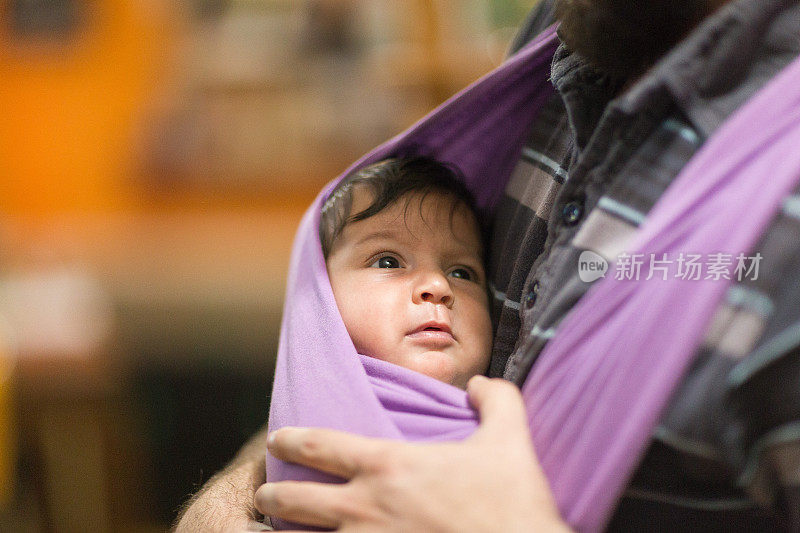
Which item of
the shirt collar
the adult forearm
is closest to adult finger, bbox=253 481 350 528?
the adult forearm

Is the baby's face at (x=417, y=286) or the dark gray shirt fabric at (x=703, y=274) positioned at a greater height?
the dark gray shirt fabric at (x=703, y=274)

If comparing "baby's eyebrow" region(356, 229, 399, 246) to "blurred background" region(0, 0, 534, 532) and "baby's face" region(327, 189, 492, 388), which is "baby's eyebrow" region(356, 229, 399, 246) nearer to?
"baby's face" region(327, 189, 492, 388)

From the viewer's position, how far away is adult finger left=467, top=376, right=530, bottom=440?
65 cm

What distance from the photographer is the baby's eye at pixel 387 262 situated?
3.27ft

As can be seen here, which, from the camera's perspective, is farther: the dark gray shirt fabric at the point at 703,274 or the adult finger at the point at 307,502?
the adult finger at the point at 307,502

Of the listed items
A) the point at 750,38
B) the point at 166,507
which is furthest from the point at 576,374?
the point at 166,507

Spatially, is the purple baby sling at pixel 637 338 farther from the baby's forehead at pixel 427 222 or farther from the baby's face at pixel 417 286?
the baby's forehead at pixel 427 222

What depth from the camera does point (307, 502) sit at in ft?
2.26

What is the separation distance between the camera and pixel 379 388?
0.79 metres

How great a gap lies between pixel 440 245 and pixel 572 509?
19.1 inches

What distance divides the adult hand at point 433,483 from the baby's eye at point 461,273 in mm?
331

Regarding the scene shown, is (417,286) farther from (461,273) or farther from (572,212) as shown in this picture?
(572,212)

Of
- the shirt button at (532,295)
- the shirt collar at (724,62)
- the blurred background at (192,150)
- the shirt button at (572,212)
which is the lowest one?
the blurred background at (192,150)

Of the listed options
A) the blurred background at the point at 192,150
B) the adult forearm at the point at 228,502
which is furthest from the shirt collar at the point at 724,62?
the blurred background at the point at 192,150
